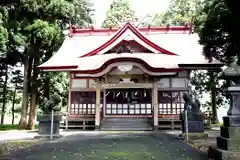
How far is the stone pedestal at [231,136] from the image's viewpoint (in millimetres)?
5762

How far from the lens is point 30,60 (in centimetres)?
2009

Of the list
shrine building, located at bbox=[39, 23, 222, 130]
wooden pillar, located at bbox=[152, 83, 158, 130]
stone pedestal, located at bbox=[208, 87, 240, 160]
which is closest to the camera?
stone pedestal, located at bbox=[208, 87, 240, 160]

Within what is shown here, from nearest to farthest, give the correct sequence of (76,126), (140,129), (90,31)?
1. (140,129)
2. (76,126)
3. (90,31)

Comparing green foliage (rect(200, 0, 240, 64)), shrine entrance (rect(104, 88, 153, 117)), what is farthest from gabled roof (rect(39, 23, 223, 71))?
green foliage (rect(200, 0, 240, 64))

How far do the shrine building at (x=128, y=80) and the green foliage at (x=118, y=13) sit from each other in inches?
478

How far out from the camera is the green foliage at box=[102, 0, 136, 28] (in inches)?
1213

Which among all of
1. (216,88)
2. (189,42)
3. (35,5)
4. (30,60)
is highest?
(35,5)

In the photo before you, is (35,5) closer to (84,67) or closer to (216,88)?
(84,67)

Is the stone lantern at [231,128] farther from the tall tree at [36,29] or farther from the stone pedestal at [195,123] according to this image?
the tall tree at [36,29]

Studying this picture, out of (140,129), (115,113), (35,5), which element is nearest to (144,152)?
(140,129)

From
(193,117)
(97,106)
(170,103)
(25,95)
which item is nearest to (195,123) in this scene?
(193,117)

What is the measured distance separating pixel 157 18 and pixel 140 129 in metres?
19.3

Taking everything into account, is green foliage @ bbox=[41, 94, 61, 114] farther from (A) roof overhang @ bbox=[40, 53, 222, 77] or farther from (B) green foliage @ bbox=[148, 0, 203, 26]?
(B) green foliage @ bbox=[148, 0, 203, 26]

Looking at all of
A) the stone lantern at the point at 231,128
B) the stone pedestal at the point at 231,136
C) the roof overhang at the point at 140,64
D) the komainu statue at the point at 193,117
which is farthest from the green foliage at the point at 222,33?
the roof overhang at the point at 140,64
